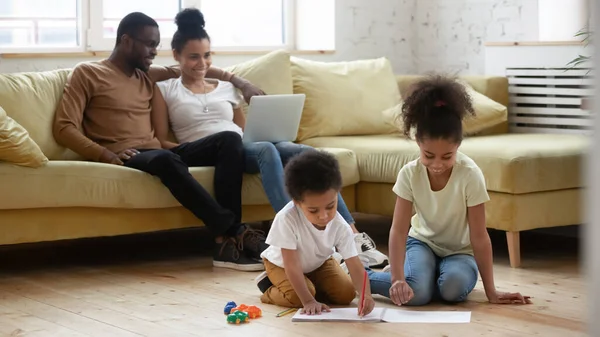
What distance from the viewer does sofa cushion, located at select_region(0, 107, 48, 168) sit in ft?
10.1

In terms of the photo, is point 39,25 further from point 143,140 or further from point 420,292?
point 420,292

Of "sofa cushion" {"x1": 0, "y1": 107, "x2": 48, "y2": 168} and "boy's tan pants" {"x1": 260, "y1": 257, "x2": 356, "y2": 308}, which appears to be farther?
"sofa cushion" {"x1": 0, "y1": 107, "x2": 48, "y2": 168}

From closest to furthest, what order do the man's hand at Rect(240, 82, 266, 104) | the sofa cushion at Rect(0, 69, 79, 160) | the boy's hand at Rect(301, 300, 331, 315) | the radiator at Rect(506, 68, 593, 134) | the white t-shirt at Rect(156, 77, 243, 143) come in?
the boy's hand at Rect(301, 300, 331, 315)
the sofa cushion at Rect(0, 69, 79, 160)
the white t-shirt at Rect(156, 77, 243, 143)
the man's hand at Rect(240, 82, 266, 104)
the radiator at Rect(506, 68, 593, 134)

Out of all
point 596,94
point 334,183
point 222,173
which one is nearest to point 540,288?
point 334,183

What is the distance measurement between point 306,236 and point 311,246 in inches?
1.6

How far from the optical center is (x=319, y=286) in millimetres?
2623

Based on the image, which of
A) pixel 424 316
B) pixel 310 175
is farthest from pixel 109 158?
pixel 424 316

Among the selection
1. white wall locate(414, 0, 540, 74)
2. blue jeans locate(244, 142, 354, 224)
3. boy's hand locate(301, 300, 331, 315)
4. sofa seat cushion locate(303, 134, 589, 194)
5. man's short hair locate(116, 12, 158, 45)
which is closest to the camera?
boy's hand locate(301, 300, 331, 315)

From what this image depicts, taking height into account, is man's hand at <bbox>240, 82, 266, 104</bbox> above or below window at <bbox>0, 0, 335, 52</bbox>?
below

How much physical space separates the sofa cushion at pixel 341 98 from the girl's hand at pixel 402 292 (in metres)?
1.66

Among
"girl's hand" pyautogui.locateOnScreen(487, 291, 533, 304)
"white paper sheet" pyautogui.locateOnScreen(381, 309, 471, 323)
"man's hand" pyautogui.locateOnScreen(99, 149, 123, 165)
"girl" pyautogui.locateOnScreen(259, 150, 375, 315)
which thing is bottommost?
"white paper sheet" pyautogui.locateOnScreen(381, 309, 471, 323)

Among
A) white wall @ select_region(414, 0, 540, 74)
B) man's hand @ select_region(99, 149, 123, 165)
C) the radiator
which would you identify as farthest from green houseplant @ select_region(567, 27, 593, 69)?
man's hand @ select_region(99, 149, 123, 165)

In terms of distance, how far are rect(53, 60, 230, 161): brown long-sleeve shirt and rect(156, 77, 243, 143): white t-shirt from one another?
147 mm

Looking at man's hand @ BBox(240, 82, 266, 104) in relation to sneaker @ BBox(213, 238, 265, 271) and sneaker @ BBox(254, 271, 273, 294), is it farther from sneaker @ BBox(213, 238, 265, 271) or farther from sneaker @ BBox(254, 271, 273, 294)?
sneaker @ BBox(254, 271, 273, 294)
